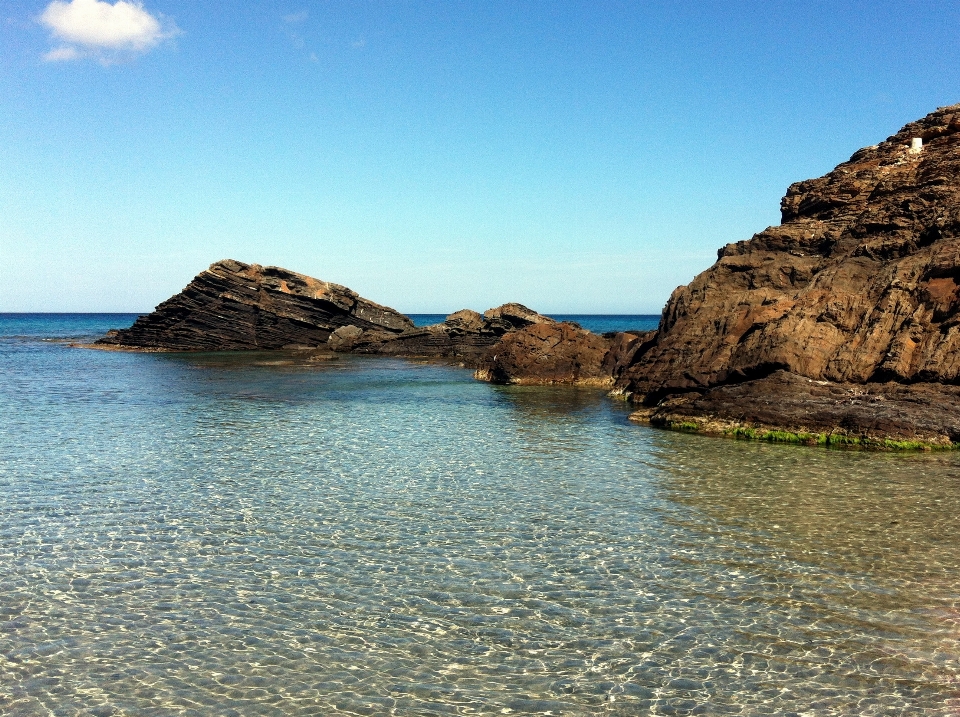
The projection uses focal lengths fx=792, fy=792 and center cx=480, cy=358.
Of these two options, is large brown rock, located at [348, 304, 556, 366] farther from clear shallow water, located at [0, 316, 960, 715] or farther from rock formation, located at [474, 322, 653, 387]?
clear shallow water, located at [0, 316, 960, 715]

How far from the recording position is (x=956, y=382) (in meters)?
21.1

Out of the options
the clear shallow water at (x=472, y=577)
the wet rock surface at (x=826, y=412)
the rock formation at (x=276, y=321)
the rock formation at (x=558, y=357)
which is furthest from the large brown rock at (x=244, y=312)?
the wet rock surface at (x=826, y=412)

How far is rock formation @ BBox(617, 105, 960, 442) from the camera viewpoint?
21.7m

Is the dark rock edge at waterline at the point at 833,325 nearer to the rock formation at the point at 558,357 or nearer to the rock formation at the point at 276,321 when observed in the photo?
the rock formation at the point at 558,357

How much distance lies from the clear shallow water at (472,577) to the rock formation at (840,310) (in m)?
2.31

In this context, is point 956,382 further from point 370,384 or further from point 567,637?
point 370,384

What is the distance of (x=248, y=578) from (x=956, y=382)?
19056mm

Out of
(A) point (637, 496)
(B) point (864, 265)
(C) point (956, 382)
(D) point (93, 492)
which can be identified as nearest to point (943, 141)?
(B) point (864, 265)

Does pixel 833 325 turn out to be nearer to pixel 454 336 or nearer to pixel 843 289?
pixel 843 289

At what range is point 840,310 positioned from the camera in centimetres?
2384

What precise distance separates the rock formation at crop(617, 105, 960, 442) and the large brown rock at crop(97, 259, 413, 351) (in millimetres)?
40265

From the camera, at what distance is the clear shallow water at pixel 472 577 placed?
7.84 metres

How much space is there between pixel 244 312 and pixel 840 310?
51.5 meters

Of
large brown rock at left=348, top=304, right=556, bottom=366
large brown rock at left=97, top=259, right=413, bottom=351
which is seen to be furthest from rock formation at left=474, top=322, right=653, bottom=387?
large brown rock at left=97, top=259, right=413, bottom=351
